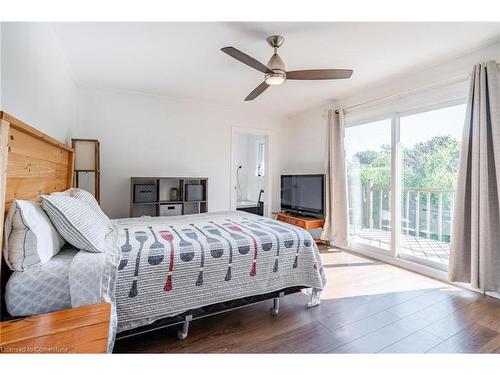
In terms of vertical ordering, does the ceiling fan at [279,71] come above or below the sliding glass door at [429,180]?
above

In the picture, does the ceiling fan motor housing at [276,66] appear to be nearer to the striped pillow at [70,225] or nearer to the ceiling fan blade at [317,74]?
the ceiling fan blade at [317,74]

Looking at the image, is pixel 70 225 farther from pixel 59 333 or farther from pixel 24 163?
pixel 59 333

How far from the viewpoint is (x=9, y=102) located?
1368 millimetres

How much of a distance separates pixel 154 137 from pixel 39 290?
3.00 meters

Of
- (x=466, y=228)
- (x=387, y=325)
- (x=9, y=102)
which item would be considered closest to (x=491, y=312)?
(x=466, y=228)

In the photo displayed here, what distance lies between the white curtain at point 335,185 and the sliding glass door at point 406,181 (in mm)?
215

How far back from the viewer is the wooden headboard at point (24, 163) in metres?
1.09

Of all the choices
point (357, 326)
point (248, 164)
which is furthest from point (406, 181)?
point (248, 164)

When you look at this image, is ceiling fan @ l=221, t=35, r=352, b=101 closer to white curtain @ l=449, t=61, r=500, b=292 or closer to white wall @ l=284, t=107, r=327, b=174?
white curtain @ l=449, t=61, r=500, b=292

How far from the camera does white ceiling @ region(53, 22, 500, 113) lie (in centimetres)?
205

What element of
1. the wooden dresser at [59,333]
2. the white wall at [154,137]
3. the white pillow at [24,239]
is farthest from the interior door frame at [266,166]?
the wooden dresser at [59,333]

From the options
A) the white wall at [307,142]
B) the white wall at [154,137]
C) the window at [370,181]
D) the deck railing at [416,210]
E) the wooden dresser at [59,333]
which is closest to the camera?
the wooden dresser at [59,333]

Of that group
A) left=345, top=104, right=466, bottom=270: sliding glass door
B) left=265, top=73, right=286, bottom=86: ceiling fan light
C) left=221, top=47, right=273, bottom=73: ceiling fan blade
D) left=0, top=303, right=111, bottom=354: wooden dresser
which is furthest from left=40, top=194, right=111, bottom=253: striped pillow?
left=345, top=104, right=466, bottom=270: sliding glass door

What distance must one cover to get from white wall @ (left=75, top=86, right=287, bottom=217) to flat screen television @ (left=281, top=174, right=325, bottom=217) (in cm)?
106
